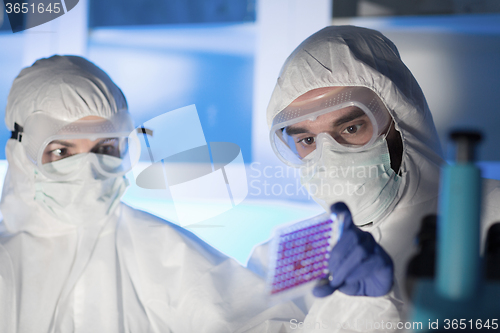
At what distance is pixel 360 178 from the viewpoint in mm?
1248

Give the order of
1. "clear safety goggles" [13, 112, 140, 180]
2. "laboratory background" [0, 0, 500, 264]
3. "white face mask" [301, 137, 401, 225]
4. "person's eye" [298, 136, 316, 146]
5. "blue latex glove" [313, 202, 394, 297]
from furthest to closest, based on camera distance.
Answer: "laboratory background" [0, 0, 500, 264] < "clear safety goggles" [13, 112, 140, 180] < "person's eye" [298, 136, 316, 146] < "white face mask" [301, 137, 401, 225] < "blue latex glove" [313, 202, 394, 297]

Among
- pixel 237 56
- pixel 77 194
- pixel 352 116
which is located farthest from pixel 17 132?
pixel 352 116

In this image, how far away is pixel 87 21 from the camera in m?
1.89

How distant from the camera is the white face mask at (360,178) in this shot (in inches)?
49.3

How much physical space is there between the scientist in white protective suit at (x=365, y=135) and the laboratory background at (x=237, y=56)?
455mm

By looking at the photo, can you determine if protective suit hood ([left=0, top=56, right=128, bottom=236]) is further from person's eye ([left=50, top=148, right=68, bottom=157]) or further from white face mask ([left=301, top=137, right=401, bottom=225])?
white face mask ([left=301, top=137, right=401, bottom=225])

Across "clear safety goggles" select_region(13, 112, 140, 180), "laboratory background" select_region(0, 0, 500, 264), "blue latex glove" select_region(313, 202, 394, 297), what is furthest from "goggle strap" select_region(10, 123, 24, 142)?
"blue latex glove" select_region(313, 202, 394, 297)

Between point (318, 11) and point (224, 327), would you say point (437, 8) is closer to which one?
point (318, 11)

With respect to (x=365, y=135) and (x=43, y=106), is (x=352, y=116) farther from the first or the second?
(x=43, y=106)

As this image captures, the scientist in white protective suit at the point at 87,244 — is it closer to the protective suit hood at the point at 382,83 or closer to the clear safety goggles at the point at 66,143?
the clear safety goggles at the point at 66,143

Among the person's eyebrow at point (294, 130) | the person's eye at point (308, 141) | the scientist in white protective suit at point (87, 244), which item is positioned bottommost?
the scientist in white protective suit at point (87, 244)

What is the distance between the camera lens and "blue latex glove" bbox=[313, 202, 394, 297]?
0.77 m

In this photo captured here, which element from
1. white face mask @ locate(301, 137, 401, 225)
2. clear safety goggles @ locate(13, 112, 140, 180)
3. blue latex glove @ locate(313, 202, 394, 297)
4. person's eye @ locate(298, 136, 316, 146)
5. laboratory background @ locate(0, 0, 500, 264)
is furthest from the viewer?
laboratory background @ locate(0, 0, 500, 264)

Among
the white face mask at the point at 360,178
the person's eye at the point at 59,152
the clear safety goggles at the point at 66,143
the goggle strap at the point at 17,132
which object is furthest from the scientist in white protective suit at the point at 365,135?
the goggle strap at the point at 17,132
